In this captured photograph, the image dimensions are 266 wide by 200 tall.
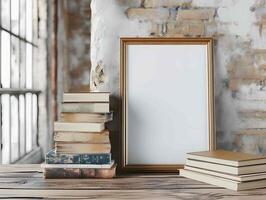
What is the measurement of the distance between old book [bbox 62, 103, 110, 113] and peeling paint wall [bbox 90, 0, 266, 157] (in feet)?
0.69

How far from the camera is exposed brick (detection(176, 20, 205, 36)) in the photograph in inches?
67.9

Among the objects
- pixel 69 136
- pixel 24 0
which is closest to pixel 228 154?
pixel 69 136

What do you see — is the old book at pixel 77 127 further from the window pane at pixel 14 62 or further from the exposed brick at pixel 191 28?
the window pane at pixel 14 62

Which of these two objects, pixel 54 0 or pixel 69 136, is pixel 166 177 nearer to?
pixel 69 136

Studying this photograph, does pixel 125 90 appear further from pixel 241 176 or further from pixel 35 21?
pixel 35 21

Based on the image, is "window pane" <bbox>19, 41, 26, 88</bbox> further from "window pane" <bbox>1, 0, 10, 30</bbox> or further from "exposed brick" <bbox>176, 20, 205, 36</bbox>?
"exposed brick" <bbox>176, 20, 205, 36</bbox>

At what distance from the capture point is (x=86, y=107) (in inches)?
60.0

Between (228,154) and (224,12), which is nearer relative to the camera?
(228,154)

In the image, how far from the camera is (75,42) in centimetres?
535

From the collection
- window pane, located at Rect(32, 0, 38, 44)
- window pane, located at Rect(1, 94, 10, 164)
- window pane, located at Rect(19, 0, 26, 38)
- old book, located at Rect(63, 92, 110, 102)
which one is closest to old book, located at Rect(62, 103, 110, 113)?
old book, located at Rect(63, 92, 110, 102)

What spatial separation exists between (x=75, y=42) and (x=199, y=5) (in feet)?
12.3

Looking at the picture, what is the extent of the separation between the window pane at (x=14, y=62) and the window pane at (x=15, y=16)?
78 millimetres

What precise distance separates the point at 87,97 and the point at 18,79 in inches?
78.7

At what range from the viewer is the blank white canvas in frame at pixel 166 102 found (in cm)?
167
